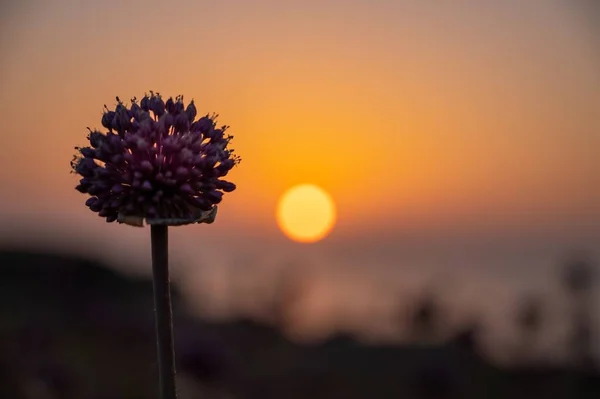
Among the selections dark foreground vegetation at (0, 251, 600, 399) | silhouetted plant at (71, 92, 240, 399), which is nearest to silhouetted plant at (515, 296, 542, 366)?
dark foreground vegetation at (0, 251, 600, 399)

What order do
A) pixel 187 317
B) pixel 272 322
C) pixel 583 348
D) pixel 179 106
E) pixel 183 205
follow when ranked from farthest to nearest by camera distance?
pixel 187 317 → pixel 272 322 → pixel 583 348 → pixel 179 106 → pixel 183 205

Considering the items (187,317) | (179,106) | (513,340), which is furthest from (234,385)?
(187,317)

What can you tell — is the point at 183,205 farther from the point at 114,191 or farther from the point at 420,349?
the point at 420,349

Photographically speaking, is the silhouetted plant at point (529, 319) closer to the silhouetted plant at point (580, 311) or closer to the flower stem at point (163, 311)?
the silhouetted plant at point (580, 311)

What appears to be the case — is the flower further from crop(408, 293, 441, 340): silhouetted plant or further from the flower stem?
crop(408, 293, 441, 340): silhouetted plant

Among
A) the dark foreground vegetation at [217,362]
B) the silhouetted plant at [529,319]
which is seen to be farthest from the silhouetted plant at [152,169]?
the silhouetted plant at [529,319]

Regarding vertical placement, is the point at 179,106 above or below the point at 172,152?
above
